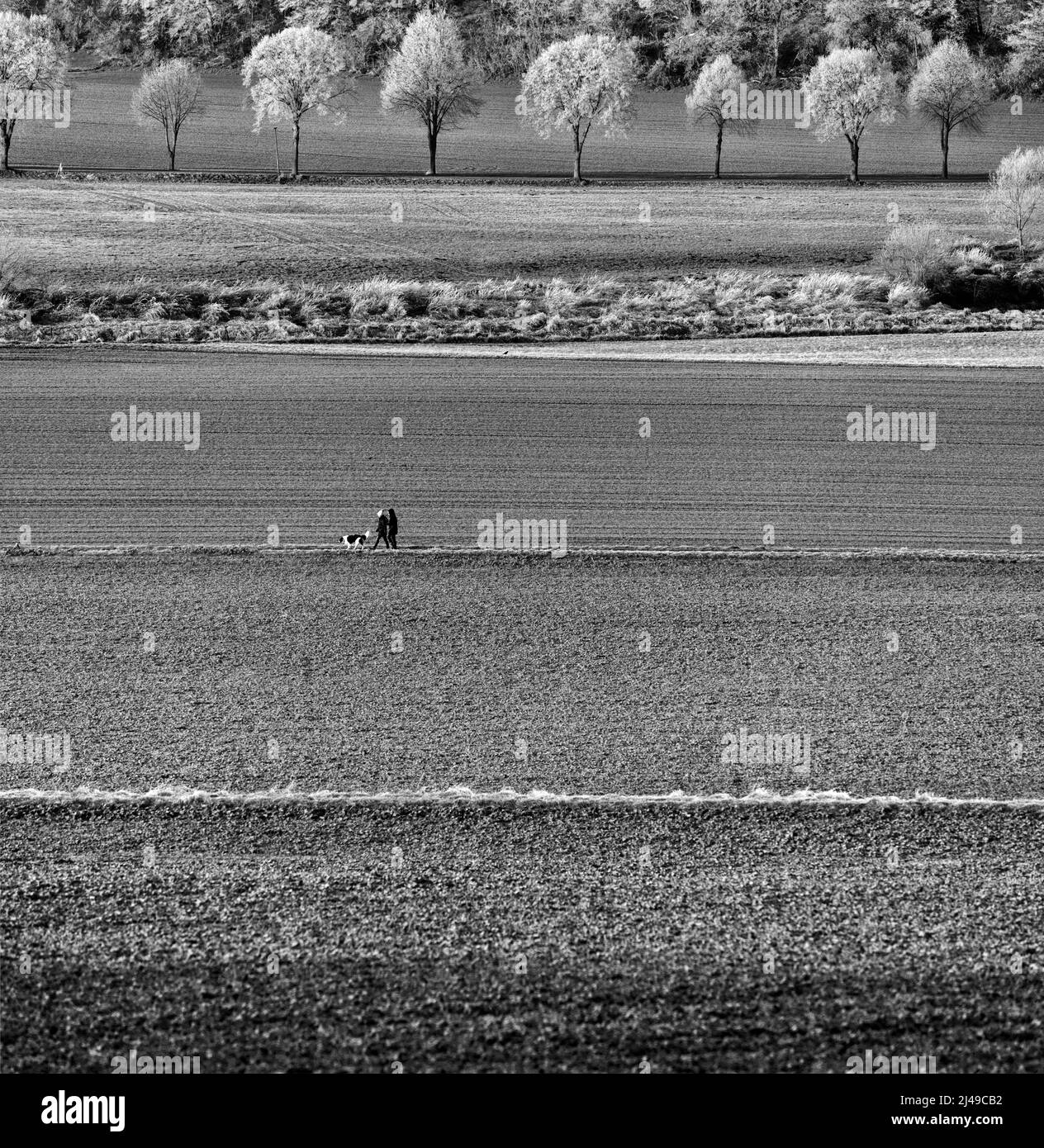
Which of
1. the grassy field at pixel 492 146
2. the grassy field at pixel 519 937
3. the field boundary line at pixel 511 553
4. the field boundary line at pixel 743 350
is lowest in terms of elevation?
the grassy field at pixel 519 937

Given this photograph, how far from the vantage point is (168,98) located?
271ft

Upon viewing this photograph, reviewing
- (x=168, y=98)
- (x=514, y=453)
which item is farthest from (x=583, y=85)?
(x=514, y=453)

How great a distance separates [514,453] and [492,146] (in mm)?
60427

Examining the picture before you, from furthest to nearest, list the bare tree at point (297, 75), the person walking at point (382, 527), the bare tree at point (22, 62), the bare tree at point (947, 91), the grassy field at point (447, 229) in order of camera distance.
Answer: the bare tree at point (947, 91) → the bare tree at point (22, 62) → the bare tree at point (297, 75) → the grassy field at point (447, 229) → the person walking at point (382, 527)

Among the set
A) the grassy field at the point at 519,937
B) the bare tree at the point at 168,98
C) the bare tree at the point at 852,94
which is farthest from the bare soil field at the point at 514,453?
the bare tree at the point at 168,98

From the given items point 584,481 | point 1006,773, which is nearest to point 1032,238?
point 584,481

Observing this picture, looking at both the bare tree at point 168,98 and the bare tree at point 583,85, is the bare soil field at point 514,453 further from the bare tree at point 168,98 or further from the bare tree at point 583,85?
the bare tree at point 168,98

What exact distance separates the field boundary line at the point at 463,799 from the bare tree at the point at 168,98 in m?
75.4

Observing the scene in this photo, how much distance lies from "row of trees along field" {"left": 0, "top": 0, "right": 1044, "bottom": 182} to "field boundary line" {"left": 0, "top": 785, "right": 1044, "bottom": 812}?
223 ft

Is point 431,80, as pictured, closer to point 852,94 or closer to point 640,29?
point 852,94

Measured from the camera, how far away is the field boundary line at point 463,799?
13484 millimetres

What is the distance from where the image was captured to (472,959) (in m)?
9.91

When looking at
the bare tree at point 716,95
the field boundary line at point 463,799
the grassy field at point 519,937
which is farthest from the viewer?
the bare tree at point 716,95
